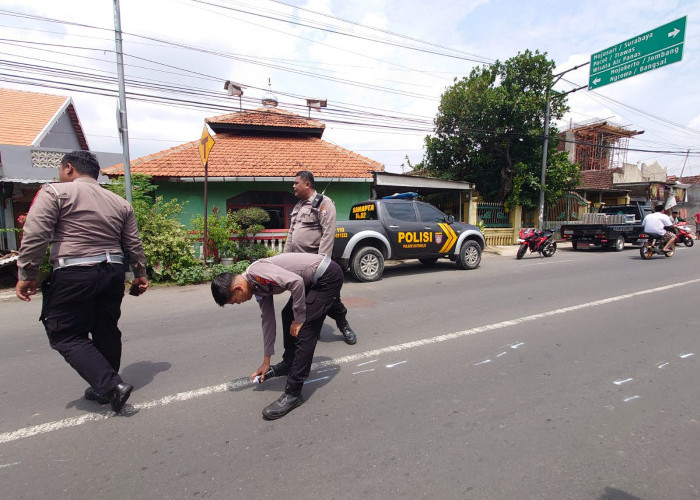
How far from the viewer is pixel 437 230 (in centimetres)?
877

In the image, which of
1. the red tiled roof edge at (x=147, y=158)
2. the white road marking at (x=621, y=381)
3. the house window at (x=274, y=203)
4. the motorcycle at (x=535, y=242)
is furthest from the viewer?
the motorcycle at (x=535, y=242)

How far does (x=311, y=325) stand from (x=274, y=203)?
9.56m

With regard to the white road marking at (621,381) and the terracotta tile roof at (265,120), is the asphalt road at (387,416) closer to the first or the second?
the white road marking at (621,381)

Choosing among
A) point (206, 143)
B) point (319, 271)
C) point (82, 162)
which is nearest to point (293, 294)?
point (319, 271)

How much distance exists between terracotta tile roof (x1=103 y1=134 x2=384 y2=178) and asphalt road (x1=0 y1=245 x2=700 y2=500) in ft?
22.0

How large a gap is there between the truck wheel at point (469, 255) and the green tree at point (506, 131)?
25.8 ft

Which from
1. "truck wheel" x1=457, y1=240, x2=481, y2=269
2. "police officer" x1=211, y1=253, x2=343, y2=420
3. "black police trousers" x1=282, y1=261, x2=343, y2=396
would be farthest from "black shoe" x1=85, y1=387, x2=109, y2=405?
"truck wheel" x1=457, y1=240, x2=481, y2=269

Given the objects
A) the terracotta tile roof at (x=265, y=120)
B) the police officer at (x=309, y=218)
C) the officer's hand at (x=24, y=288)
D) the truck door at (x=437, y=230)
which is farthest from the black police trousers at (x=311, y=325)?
the terracotta tile roof at (x=265, y=120)

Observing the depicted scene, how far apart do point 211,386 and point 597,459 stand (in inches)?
107

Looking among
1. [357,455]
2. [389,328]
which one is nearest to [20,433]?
[357,455]

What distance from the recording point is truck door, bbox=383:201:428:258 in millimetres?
8273

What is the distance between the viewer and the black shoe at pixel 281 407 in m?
2.54

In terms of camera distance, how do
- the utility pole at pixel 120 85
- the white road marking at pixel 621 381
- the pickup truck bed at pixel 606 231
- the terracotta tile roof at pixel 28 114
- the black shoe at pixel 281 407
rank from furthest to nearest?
the pickup truck bed at pixel 606 231
the terracotta tile roof at pixel 28 114
the utility pole at pixel 120 85
the white road marking at pixel 621 381
the black shoe at pixel 281 407

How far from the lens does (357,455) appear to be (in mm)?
2160
